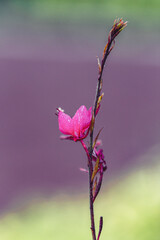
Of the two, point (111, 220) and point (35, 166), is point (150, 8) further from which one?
point (111, 220)

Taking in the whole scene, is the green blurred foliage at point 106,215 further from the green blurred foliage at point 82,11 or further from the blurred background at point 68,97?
the green blurred foliage at point 82,11

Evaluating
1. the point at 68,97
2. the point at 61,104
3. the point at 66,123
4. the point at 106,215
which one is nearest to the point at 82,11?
the point at 68,97

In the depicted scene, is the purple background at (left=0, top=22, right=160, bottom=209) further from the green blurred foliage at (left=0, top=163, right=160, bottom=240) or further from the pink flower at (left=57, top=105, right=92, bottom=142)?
the pink flower at (left=57, top=105, right=92, bottom=142)

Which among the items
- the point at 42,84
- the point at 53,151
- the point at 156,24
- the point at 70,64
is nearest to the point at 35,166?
the point at 53,151

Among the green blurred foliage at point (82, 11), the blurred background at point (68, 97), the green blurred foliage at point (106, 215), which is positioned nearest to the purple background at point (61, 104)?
the blurred background at point (68, 97)

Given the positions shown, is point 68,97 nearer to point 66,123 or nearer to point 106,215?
point 106,215

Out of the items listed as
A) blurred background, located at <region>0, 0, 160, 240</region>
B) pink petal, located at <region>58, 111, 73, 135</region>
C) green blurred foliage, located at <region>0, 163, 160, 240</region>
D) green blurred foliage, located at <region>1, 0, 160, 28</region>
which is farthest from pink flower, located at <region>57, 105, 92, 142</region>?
green blurred foliage, located at <region>1, 0, 160, 28</region>
